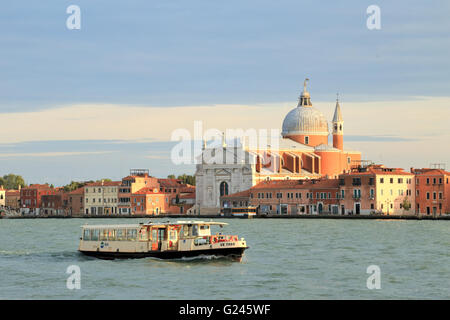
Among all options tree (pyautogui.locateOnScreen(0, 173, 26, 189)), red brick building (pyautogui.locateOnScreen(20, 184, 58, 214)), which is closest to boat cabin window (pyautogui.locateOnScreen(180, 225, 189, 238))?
red brick building (pyautogui.locateOnScreen(20, 184, 58, 214))

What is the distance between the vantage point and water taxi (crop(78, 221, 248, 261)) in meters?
29.7

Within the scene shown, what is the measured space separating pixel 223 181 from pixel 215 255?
206 feet

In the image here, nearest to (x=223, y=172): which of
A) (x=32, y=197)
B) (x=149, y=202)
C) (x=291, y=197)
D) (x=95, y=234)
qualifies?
(x=149, y=202)

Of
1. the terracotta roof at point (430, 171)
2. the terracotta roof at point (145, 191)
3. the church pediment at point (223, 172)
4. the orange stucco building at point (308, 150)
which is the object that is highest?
the orange stucco building at point (308, 150)

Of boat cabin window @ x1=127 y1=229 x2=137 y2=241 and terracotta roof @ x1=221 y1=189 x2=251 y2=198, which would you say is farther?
terracotta roof @ x1=221 y1=189 x2=251 y2=198

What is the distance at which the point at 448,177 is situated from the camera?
243ft

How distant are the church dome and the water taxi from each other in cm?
6674

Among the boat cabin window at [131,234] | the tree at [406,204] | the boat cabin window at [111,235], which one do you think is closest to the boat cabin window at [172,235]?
the boat cabin window at [131,234]

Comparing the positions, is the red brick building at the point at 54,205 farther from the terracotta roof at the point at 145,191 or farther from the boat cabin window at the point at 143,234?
the boat cabin window at the point at 143,234

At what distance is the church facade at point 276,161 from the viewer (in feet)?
298

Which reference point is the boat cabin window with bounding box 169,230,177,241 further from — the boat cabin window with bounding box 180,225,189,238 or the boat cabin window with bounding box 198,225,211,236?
the boat cabin window with bounding box 198,225,211,236

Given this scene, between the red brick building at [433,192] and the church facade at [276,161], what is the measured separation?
1534 cm

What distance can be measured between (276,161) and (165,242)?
6257 centimetres
